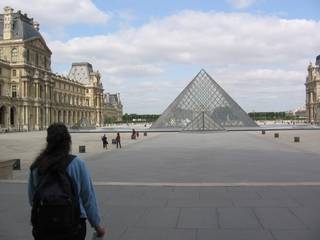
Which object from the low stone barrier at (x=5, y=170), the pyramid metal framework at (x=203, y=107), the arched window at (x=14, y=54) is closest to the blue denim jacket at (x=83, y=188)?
the low stone barrier at (x=5, y=170)

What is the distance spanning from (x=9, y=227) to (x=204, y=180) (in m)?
6.29

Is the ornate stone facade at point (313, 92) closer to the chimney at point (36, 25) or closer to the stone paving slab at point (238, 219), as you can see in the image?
the chimney at point (36, 25)

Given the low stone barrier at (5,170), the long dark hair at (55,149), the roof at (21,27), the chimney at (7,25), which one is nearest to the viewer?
the long dark hair at (55,149)

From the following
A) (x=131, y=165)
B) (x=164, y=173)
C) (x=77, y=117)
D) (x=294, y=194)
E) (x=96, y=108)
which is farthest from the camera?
(x=96, y=108)

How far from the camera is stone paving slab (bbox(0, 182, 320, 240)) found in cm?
607

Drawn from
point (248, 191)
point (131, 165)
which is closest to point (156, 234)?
point (248, 191)

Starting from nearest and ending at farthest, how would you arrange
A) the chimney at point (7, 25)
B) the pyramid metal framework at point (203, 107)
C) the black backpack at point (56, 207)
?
the black backpack at point (56, 207)
the pyramid metal framework at point (203, 107)
the chimney at point (7, 25)

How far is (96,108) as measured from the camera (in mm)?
136625

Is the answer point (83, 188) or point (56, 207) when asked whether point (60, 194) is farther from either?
point (83, 188)

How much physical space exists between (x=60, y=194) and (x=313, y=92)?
143 meters

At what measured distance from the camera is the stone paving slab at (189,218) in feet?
19.9

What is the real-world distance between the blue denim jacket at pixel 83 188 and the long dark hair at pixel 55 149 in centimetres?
8

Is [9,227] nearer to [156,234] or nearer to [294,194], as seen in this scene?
[156,234]

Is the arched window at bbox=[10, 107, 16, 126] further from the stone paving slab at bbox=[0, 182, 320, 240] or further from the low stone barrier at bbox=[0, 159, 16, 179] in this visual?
the stone paving slab at bbox=[0, 182, 320, 240]
